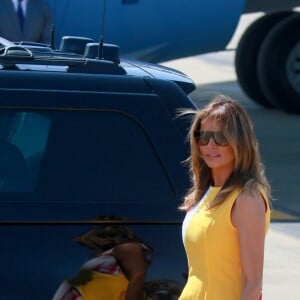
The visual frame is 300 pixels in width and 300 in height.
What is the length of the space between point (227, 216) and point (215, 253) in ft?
0.40

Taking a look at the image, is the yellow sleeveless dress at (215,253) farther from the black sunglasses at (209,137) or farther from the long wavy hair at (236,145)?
the black sunglasses at (209,137)

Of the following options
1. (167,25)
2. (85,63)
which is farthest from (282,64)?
(85,63)

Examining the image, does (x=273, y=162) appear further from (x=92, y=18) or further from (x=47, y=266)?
(x=47, y=266)

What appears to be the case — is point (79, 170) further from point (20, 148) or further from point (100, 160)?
point (20, 148)

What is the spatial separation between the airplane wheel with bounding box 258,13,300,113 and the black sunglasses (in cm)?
1017

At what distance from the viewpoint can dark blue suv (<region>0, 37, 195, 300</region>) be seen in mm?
4066

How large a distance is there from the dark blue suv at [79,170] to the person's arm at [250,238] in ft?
1.17

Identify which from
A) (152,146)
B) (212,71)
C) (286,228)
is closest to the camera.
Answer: (152,146)

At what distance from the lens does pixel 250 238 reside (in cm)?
383

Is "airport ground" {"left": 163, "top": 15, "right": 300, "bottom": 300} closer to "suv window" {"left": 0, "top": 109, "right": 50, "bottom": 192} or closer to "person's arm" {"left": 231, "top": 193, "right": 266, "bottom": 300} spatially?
"suv window" {"left": 0, "top": 109, "right": 50, "bottom": 192}

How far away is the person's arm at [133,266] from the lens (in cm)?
410

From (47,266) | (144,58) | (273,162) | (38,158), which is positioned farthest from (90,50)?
(144,58)

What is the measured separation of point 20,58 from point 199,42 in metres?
8.76

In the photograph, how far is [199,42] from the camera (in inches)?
516
